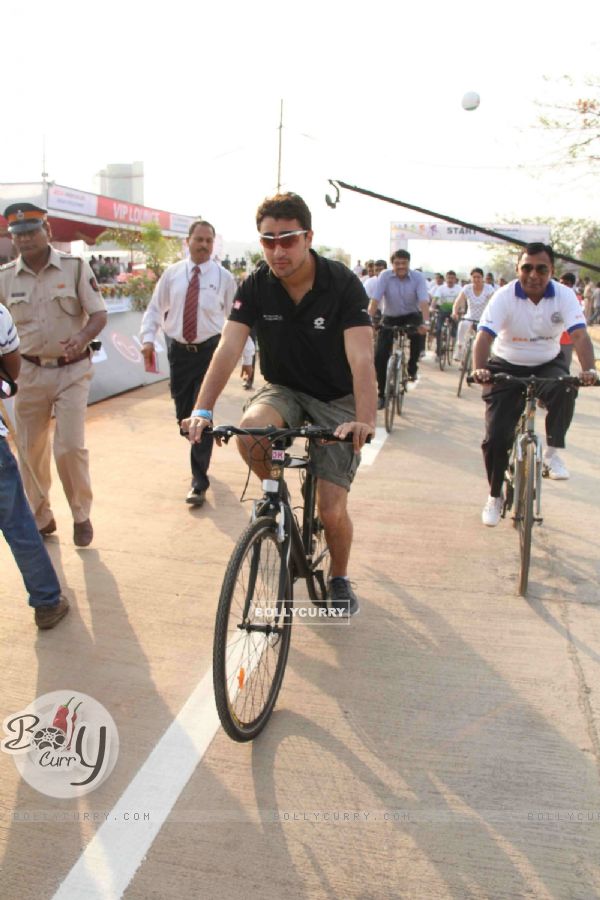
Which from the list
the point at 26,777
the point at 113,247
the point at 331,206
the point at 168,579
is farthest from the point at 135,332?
the point at 113,247

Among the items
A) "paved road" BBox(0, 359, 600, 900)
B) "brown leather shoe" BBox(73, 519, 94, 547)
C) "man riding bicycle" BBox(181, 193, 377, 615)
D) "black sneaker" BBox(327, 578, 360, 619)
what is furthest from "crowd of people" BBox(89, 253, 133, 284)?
"black sneaker" BBox(327, 578, 360, 619)

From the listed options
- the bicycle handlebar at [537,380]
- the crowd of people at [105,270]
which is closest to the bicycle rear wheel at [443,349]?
the bicycle handlebar at [537,380]

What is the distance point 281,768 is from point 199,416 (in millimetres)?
1442

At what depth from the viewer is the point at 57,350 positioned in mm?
4500

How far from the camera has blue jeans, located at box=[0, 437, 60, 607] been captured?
3.36 metres

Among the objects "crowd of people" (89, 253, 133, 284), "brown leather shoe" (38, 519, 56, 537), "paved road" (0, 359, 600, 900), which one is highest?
"crowd of people" (89, 253, 133, 284)

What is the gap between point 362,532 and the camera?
5.07 m

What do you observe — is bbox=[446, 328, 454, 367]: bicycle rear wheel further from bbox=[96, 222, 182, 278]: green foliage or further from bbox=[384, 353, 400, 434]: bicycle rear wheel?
bbox=[96, 222, 182, 278]: green foliage

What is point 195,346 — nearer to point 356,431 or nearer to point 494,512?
point 494,512

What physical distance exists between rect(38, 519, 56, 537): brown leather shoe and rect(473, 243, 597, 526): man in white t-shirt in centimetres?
297

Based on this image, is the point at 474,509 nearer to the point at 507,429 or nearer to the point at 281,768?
the point at 507,429

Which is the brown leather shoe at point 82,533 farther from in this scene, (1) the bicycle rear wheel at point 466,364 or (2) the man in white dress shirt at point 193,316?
(1) the bicycle rear wheel at point 466,364

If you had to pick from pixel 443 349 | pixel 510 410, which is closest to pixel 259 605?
pixel 510 410

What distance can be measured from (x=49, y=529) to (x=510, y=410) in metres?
3.19
